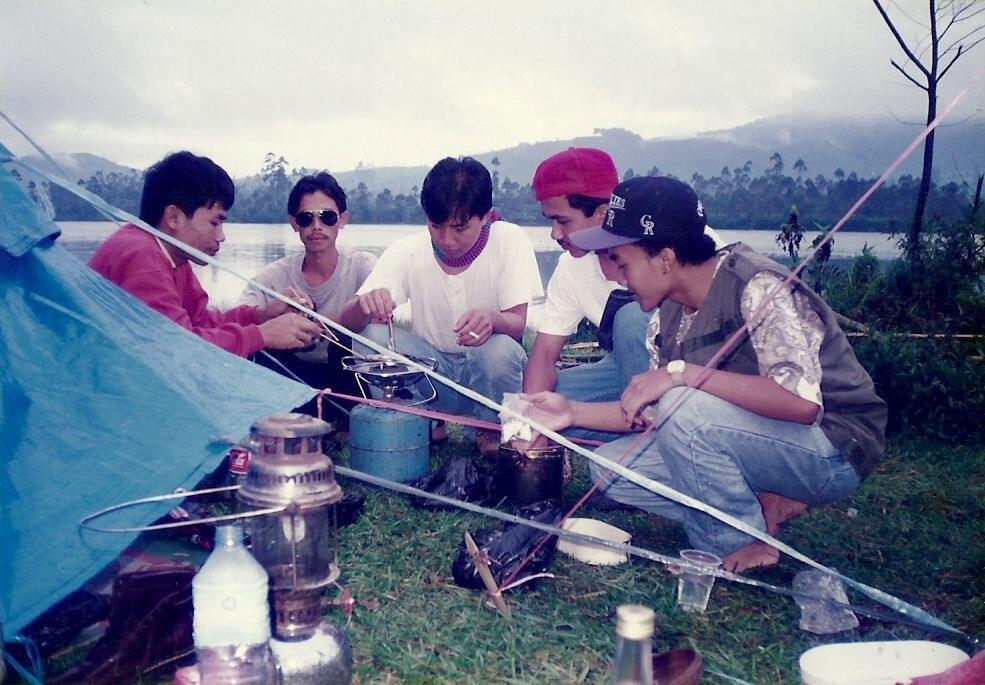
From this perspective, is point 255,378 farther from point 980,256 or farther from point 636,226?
point 980,256

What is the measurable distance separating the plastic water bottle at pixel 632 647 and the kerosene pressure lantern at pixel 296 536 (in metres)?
0.78

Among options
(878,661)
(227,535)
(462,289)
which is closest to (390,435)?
(462,289)

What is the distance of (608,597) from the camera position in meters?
2.55

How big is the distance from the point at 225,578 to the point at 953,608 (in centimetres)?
218

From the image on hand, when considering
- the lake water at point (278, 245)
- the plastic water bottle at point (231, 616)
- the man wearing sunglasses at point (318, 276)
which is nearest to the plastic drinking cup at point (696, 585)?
the plastic water bottle at point (231, 616)

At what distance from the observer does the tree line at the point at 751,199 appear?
662 cm

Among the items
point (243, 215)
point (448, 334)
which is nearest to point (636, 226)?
point (448, 334)

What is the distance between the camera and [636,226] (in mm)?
2600

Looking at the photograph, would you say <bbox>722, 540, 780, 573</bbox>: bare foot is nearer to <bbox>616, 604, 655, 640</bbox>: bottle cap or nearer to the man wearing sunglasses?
<bbox>616, 604, 655, 640</bbox>: bottle cap

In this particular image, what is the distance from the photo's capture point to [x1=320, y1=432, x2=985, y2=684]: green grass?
2158 mm

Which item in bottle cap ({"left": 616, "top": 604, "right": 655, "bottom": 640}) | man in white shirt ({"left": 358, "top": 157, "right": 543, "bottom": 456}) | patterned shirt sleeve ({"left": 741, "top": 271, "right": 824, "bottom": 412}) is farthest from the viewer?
man in white shirt ({"left": 358, "top": 157, "right": 543, "bottom": 456})

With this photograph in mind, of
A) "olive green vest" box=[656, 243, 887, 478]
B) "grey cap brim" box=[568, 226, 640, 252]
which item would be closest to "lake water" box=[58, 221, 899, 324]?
"grey cap brim" box=[568, 226, 640, 252]

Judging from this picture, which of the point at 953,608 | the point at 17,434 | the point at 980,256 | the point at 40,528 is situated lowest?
the point at 953,608

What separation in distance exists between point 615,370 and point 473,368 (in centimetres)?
72
